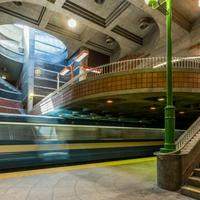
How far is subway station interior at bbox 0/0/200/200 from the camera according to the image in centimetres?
548

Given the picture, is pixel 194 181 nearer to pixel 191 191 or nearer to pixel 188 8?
pixel 191 191

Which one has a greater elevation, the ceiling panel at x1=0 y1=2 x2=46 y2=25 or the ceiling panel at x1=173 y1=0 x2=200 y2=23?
the ceiling panel at x1=0 y1=2 x2=46 y2=25

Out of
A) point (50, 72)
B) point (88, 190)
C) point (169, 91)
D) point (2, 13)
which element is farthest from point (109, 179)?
point (50, 72)

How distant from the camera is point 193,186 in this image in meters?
5.16

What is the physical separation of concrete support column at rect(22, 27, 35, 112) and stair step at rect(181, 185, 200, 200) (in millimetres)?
23584

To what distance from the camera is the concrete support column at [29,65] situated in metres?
27.6

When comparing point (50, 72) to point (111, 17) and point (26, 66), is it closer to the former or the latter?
point (26, 66)

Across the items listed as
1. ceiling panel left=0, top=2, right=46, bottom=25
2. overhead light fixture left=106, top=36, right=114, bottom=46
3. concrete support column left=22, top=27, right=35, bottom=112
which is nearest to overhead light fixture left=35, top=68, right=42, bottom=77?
concrete support column left=22, top=27, right=35, bottom=112

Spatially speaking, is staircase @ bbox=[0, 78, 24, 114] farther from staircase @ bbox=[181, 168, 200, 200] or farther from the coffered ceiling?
staircase @ bbox=[181, 168, 200, 200]

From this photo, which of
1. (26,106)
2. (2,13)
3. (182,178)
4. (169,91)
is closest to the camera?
(182,178)

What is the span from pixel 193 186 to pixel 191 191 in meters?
0.32

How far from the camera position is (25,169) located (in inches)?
336

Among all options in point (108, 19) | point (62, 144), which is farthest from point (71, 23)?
point (62, 144)

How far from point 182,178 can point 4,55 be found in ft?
97.5
